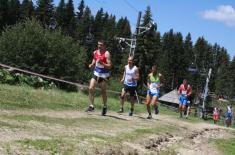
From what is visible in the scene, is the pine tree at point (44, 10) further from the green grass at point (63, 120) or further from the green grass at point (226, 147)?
the green grass at point (63, 120)

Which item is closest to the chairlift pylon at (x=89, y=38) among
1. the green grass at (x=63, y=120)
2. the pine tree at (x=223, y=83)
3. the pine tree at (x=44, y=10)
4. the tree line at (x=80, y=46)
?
the tree line at (x=80, y=46)

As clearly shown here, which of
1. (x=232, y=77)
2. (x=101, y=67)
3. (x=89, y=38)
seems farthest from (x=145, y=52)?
(x=232, y=77)

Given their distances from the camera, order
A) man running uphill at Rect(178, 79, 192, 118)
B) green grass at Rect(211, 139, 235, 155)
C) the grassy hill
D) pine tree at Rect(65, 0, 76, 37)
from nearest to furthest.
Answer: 1. the grassy hill
2. green grass at Rect(211, 139, 235, 155)
3. man running uphill at Rect(178, 79, 192, 118)
4. pine tree at Rect(65, 0, 76, 37)

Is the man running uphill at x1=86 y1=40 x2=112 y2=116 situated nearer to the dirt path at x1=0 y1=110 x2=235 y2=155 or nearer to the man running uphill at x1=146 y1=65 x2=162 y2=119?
the dirt path at x1=0 y1=110 x2=235 y2=155

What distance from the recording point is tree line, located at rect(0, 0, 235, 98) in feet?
126

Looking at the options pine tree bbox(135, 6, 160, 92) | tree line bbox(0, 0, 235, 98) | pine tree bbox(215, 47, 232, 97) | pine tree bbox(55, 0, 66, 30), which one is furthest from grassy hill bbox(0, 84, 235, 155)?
pine tree bbox(215, 47, 232, 97)

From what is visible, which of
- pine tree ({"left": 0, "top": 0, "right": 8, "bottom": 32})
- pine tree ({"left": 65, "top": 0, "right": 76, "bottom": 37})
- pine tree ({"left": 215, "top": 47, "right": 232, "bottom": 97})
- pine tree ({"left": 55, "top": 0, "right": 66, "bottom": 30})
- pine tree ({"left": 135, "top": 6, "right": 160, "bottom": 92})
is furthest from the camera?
pine tree ({"left": 215, "top": 47, "right": 232, "bottom": 97})

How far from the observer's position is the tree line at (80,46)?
38.4m

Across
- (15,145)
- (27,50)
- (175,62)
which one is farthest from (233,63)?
(15,145)

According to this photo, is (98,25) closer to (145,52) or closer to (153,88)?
(145,52)

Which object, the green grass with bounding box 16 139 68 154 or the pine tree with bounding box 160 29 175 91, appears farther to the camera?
the pine tree with bounding box 160 29 175 91

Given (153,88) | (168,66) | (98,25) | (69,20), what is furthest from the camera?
(98,25)

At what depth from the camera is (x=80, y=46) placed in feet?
158

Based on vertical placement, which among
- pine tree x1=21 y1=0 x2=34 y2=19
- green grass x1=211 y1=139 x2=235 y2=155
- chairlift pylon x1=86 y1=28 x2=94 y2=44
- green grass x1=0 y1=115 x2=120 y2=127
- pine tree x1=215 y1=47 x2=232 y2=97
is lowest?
green grass x1=211 y1=139 x2=235 y2=155
